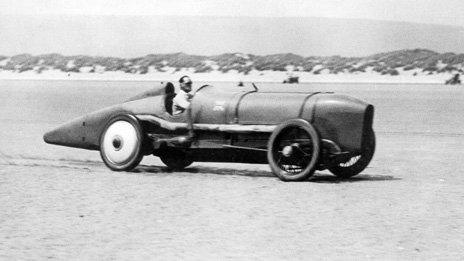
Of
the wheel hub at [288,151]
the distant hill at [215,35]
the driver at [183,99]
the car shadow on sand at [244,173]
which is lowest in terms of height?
the car shadow on sand at [244,173]

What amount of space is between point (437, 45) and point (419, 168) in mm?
76761

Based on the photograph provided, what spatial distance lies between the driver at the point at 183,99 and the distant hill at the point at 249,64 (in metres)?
42.1

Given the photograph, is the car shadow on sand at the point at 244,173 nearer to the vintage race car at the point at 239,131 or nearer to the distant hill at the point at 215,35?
the vintage race car at the point at 239,131

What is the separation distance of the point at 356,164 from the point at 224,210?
4.03m

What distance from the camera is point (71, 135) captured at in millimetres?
16047

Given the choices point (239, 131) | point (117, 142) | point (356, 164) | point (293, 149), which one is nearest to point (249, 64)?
point (117, 142)

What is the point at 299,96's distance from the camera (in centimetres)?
1435

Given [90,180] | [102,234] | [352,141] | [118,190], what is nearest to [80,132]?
[90,180]

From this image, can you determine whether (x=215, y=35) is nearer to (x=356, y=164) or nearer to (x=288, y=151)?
(x=356, y=164)

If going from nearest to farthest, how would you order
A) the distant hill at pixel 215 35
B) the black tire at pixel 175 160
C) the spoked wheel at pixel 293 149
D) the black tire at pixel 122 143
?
1. the spoked wheel at pixel 293 149
2. the black tire at pixel 122 143
3. the black tire at pixel 175 160
4. the distant hill at pixel 215 35

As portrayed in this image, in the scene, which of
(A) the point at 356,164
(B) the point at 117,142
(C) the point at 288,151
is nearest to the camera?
(C) the point at 288,151

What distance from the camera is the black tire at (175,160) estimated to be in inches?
627

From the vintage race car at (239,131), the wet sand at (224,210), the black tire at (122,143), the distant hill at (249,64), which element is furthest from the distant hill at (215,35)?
the wet sand at (224,210)

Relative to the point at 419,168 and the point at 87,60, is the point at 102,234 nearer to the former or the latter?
the point at 419,168
